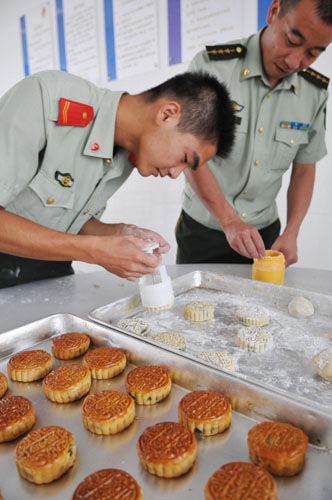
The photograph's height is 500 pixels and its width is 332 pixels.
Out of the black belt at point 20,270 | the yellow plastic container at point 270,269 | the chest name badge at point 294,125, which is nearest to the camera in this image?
the yellow plastic container at point 270,269

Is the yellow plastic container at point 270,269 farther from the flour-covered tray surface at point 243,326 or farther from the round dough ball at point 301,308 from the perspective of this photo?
the round dough ball at point 301,308

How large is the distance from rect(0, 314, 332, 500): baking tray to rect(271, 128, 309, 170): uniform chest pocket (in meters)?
1.54

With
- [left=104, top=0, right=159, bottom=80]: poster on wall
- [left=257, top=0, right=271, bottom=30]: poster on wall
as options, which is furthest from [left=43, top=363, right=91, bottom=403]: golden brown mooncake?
[left=104, top=0, right=159, bottom=80]: poster on wall

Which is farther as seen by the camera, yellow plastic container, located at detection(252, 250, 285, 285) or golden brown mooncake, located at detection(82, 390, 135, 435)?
yellow plastic container, located at detection(252, 250, 285, 285)

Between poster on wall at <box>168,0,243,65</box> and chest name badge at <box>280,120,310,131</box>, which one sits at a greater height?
poster on wall at <box>168,0,243,65</box>

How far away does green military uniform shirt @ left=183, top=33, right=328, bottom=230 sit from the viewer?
204cm

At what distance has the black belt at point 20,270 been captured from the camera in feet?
5.85

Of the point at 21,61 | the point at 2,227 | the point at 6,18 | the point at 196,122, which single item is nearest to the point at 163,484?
the point at 2,227

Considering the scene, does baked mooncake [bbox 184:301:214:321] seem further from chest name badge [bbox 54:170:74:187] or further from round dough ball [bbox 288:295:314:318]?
chest name badge [bbox 54:170:74:187]

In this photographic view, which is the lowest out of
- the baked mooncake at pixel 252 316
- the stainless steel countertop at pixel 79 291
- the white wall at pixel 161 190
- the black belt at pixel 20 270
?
the baked mooncake at pixel 252 316

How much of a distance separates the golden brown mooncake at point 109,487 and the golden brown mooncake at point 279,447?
26cm

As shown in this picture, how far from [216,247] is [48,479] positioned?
1.72 meters

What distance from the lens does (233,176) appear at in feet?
7.17

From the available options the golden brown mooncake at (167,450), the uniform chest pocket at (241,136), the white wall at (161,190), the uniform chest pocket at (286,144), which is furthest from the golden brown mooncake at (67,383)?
the white wall at (161,190)
